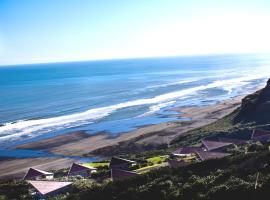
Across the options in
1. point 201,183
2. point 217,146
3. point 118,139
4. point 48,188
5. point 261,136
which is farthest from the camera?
point 118,139

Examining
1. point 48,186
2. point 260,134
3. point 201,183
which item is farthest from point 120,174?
point 260,134

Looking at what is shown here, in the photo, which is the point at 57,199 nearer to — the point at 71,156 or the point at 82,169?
the point at 82,169

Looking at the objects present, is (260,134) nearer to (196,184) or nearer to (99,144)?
(196,184)

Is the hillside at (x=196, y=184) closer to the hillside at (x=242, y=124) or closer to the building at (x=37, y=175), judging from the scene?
the building at (x=37, y=175)

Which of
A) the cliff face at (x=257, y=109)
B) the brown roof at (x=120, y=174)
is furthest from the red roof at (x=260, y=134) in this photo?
the brown roof at (x=120, y=174)

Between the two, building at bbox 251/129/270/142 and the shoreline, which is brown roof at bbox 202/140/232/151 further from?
the shoreline

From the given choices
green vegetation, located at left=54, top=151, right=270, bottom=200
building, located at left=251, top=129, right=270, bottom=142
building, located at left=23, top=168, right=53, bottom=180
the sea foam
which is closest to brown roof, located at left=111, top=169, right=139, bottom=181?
green vegetation, located at left=54, top=151, right=270, bottom=200
